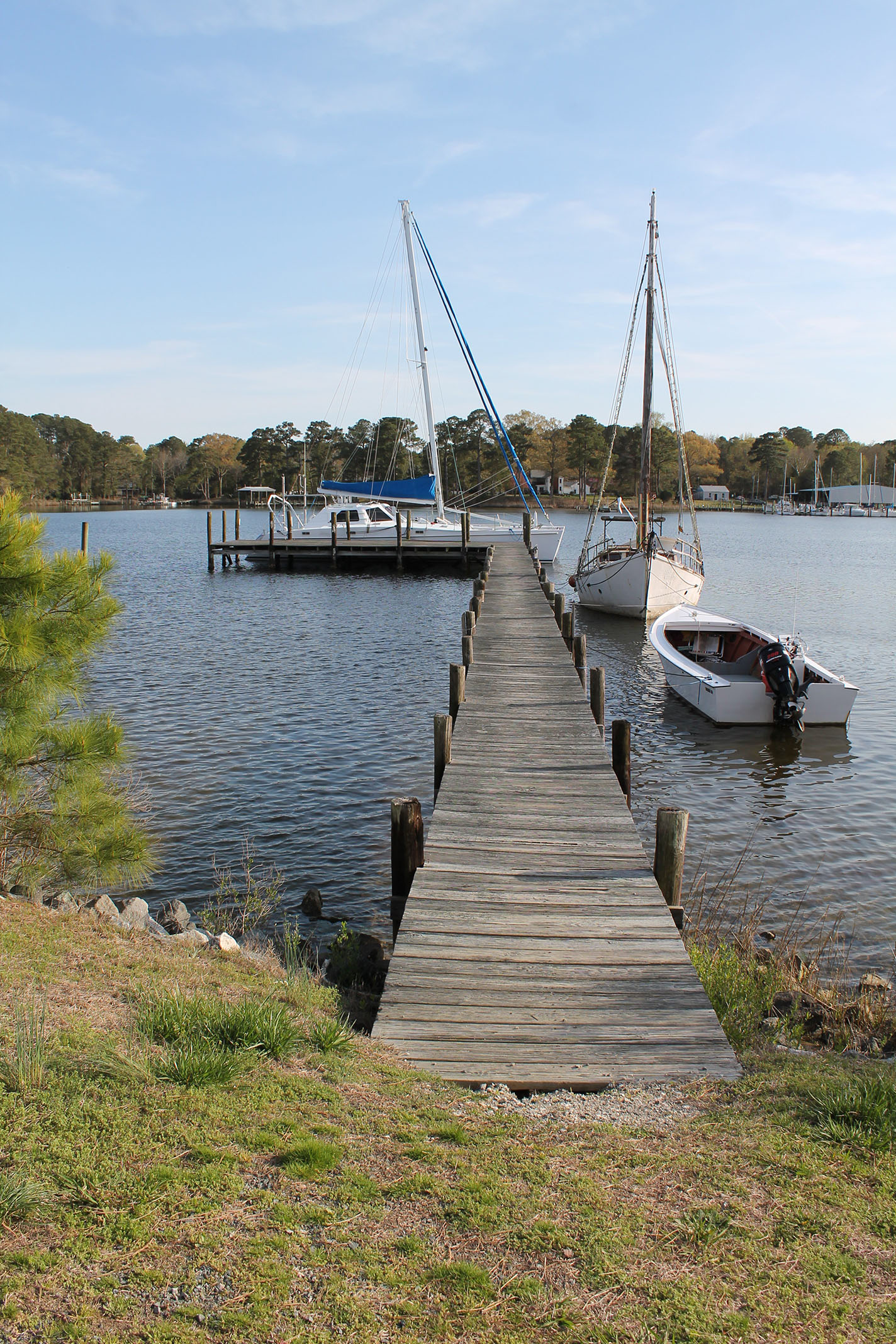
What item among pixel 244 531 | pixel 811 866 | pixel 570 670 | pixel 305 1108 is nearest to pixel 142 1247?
pixel 305 1108

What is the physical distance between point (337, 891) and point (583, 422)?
363 ft

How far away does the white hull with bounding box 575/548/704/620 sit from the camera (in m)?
27.9

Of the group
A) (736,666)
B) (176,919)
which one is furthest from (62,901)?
(736,666)

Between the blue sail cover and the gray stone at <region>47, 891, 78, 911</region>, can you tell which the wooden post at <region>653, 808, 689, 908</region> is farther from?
the blue sail cover

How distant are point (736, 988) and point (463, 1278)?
3.88 meters

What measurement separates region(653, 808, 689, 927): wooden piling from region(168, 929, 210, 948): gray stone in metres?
3.46

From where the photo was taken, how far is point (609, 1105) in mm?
4480

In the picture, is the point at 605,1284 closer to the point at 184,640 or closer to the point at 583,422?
the point at 184,640

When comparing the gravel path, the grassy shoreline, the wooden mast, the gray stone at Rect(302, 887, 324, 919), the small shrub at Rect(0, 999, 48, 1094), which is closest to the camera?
the grassy shoreline

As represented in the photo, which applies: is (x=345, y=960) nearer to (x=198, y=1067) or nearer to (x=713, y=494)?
(x=198, y=1067)

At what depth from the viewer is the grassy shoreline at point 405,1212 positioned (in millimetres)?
2918

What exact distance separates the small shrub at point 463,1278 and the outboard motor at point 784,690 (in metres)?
14.6

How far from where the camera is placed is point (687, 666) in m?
18.5

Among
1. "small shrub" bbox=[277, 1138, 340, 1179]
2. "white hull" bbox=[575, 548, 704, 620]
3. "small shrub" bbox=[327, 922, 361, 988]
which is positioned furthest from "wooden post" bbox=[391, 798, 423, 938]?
"white hull" bbox=[575, 548, 704, 620]
